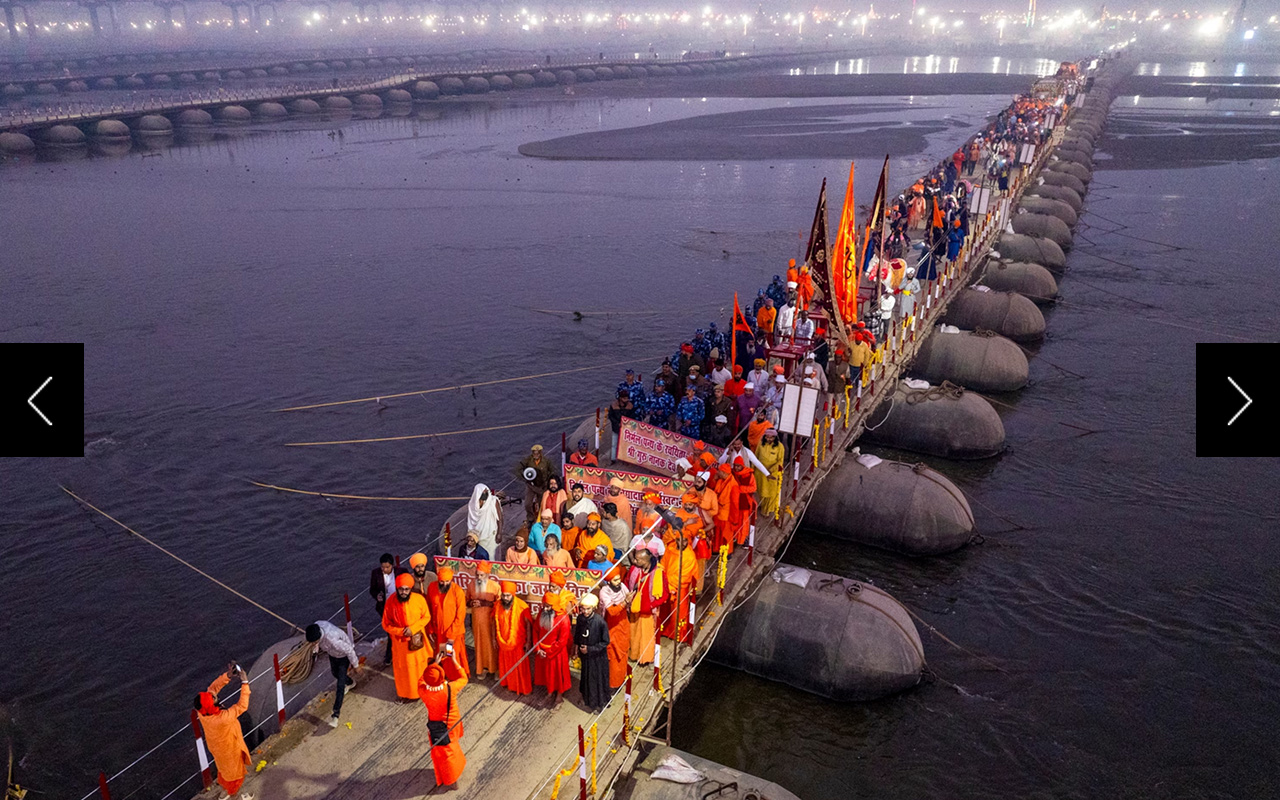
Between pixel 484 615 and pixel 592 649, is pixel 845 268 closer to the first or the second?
pixel 592 649

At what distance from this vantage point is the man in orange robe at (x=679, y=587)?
1170 cm

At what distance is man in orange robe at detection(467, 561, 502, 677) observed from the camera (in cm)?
1104

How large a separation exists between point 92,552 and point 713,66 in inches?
6019

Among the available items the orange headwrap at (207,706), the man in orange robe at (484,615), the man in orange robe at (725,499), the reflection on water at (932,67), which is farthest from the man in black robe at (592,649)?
the reflection on water at (932,67)

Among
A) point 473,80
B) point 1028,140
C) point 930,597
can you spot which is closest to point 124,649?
point 930,597

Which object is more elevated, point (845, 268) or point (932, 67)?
point (932, 67)

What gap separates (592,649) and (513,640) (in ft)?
3.59

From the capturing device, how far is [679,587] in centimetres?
1160

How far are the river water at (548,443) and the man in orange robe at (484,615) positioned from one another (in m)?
4.48

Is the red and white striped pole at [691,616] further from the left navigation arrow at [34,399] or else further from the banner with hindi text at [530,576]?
the left navigation arrow at [34,399]

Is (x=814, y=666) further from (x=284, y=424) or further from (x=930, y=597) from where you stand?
(x=284, y=424)

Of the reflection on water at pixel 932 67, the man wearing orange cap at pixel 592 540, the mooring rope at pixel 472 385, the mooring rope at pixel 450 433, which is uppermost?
the reflection on water at pixel 932 67

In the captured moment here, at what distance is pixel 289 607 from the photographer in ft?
57.9

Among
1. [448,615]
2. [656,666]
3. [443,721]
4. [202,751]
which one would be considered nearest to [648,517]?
[656,666]
